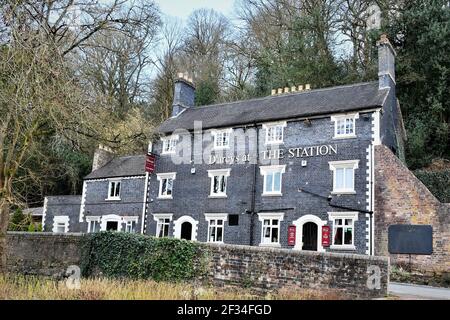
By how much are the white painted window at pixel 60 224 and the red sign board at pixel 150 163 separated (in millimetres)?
8742

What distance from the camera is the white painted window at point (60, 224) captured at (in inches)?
1401

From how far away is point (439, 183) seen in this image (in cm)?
2523

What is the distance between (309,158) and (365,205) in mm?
4085

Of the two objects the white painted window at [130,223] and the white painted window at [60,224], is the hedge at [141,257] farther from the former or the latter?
the white painted window at [60,224]

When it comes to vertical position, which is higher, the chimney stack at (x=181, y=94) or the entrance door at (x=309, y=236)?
the chimney stack at (x=181, y=94)

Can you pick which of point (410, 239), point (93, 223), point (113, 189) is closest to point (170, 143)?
point (113, 189)

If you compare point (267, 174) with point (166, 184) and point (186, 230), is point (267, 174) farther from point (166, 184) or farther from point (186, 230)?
point (166, 184)

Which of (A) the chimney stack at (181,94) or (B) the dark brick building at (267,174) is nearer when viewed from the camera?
(B) the dark brick building at (267,174)

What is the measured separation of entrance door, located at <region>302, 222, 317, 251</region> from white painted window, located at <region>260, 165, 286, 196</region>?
253cm

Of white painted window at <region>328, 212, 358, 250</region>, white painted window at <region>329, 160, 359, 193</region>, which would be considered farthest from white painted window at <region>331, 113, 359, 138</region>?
white painted window at <region>328, 212, 358, 250</region>

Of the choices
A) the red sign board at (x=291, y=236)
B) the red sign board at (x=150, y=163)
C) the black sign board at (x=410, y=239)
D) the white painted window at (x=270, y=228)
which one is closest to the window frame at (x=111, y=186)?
the red sign board at (x=150, y=163)
